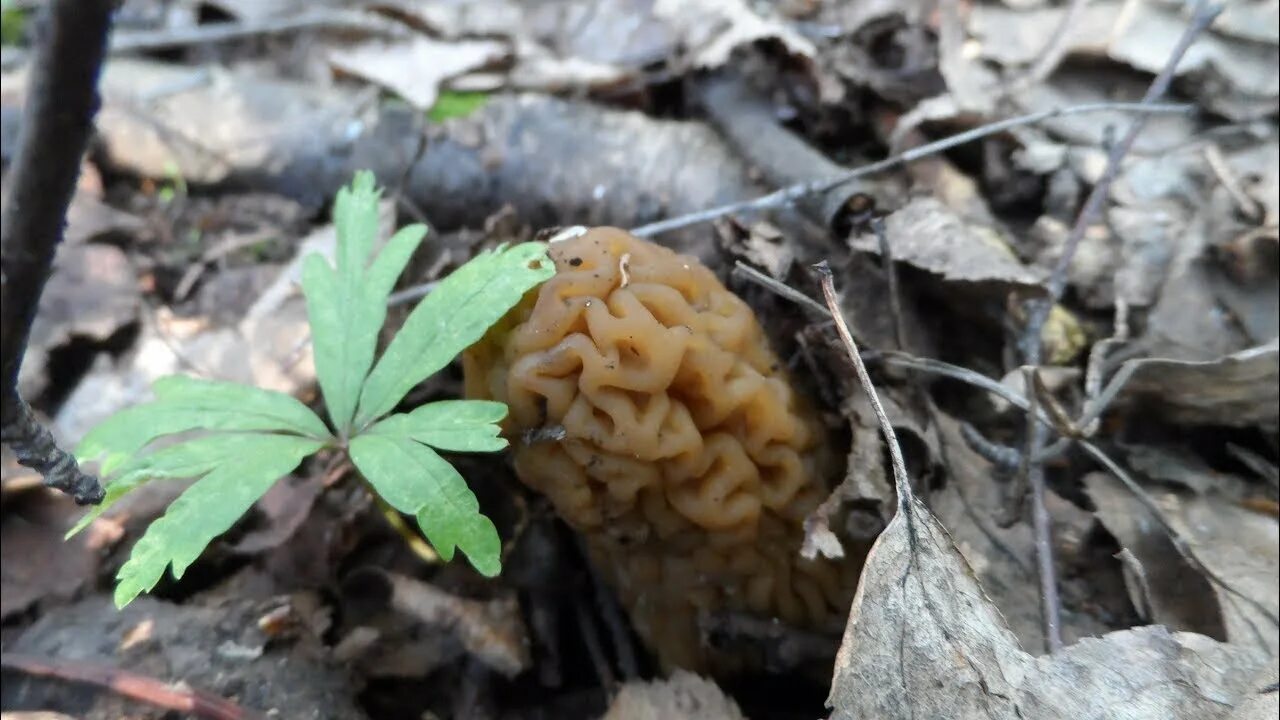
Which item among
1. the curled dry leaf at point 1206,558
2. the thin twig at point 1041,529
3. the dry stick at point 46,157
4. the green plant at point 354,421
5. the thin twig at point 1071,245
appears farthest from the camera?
the thin twig at point 1071,245

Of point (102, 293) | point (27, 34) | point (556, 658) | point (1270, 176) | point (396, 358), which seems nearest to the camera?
point (396, 358)

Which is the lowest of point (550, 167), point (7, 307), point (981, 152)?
point (550, 167)

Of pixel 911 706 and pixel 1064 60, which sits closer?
pixel 911 706

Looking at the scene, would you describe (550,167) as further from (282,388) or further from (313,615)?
(313,615)

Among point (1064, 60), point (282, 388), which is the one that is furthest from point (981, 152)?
point (282, 388)

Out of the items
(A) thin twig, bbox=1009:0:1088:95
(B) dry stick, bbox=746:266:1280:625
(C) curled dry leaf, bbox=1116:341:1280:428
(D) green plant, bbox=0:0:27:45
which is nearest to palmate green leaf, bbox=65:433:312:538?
(B) dry stick, bbox=746:266:1280:625

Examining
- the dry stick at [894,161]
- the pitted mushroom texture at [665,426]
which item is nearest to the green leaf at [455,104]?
the dry stick at [894,161]

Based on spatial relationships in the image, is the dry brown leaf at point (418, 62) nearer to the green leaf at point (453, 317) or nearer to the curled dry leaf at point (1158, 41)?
the green leaf at point (453, 317)
